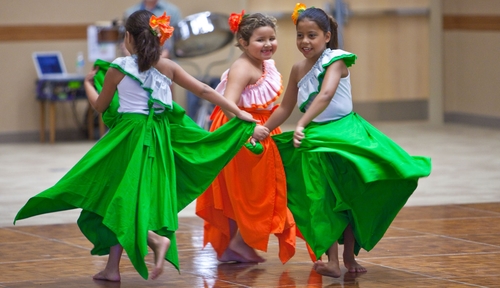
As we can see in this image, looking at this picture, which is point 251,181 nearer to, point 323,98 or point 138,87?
point 323,98

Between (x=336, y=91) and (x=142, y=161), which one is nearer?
(x=142, y=161)

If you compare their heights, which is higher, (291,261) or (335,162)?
(335,162)

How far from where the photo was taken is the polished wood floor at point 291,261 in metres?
4.07

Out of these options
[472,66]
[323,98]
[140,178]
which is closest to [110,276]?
[140,178]

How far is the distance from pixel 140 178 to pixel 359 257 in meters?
1.27

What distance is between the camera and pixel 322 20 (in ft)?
13.8

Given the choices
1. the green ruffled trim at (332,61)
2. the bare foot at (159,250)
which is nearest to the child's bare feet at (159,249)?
the bare foot at (159,250)

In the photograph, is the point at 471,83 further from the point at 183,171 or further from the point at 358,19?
the point at 183,171

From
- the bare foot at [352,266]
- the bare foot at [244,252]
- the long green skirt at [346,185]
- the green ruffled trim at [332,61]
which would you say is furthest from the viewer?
the bare foot at [244,252]

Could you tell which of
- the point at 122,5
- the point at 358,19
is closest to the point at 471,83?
the point at 358,19

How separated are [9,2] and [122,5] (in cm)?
123

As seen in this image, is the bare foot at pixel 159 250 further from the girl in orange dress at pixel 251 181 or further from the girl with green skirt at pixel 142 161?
the girl in orange dress at pixel 251 181

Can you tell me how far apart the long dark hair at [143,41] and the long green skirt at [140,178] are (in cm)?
24

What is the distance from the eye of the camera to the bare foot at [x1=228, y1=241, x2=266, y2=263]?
4.54 m
